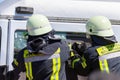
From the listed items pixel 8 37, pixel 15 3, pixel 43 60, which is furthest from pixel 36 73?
pixel 15 3

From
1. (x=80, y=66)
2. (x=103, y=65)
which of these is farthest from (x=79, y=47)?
(x=103, y=65)

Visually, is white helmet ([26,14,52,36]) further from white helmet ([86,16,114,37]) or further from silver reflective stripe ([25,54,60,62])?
white helmet ([86,16,114,37])

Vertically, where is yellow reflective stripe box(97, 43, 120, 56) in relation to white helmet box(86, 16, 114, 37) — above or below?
below

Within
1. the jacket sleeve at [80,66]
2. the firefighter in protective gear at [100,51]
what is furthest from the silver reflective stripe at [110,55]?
the jacket sleeve at [80,66]

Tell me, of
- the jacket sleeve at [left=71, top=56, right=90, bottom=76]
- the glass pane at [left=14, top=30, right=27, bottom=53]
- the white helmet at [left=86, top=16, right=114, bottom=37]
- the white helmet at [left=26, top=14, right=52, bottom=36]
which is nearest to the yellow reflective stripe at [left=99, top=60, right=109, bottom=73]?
the jacket sleeve at [left=71, top=56, right=90, bottom=76]

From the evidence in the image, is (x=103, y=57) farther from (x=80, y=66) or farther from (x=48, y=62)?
(x=48, y=62)

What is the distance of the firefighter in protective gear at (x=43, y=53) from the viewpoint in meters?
4.14

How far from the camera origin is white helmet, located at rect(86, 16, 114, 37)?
425cm

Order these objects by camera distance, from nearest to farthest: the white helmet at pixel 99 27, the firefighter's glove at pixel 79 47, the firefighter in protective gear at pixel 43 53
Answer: the firefighter in protective gear at pixel 43 53
the white helmet at pixel 99 27
the firefighter's glove at pixel 79 47

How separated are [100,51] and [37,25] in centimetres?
62

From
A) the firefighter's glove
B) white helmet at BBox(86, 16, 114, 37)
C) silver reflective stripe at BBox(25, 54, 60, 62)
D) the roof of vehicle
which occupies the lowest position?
silver reflective stripe at BBox(25, 54, 60, 62)

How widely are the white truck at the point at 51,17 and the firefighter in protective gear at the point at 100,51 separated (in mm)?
294

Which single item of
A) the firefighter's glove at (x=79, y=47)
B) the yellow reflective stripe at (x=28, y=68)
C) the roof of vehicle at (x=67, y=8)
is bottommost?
the yellow reflective stripe at (x=28, y=68)

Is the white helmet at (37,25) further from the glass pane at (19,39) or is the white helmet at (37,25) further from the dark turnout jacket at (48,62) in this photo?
the glass pane at (19,39)
